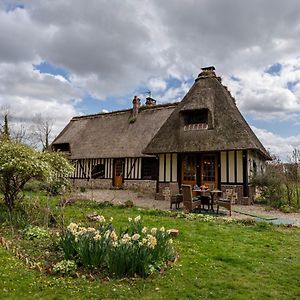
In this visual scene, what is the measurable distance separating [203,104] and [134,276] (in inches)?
475

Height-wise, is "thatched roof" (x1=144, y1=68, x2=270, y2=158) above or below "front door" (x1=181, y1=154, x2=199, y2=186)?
above

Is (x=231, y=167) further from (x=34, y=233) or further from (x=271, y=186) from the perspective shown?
(x=34, y=233)

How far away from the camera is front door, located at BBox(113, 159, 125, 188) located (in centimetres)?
2170

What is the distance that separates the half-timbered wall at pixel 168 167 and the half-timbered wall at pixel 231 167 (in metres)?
2.38

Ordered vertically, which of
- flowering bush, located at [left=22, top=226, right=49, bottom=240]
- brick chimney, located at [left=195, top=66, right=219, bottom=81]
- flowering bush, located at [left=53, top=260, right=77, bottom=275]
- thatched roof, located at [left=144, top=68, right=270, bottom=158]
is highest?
brick chimney, located at [left=195, top=66, right=219, bottom=81]

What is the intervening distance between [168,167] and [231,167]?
3154 mm

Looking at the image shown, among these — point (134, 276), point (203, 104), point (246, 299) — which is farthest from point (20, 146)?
point (203, 104)

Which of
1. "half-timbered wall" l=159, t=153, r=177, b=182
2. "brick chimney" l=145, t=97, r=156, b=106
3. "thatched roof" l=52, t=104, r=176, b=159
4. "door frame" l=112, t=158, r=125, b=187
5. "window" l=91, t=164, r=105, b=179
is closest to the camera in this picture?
"half-timbered wall" l=159, t=153, r=177, b=182

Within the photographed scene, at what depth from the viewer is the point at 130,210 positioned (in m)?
10.9

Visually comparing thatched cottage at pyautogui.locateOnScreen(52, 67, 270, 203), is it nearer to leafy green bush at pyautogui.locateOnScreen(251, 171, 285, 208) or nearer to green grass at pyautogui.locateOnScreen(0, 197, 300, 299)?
leafy green bush at pyautogui.locateOnScreen(251, 171, 285, 208)

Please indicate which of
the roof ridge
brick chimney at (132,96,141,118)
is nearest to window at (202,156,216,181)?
the roof ridge

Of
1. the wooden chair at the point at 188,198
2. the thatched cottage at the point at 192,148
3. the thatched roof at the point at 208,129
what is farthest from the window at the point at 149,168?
the wooden chair at the point at 188,198

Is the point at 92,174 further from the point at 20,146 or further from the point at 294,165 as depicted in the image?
the point at 20,146

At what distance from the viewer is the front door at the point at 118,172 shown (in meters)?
21.7
